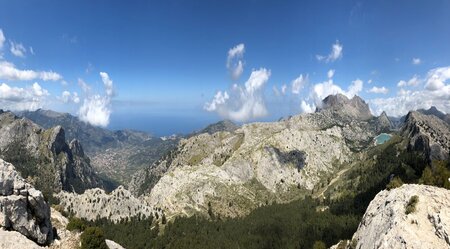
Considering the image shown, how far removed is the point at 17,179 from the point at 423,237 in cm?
8284

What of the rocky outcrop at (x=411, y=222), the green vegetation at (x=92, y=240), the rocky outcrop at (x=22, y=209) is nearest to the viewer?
the rocky outcrop at (x=22, y=209)

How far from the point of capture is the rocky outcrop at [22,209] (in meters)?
64.2

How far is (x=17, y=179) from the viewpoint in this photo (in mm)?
70250

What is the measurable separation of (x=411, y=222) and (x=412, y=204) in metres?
6.16

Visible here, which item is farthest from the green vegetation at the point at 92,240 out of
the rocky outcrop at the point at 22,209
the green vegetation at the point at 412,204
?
the green vegetation at the point at 412,204

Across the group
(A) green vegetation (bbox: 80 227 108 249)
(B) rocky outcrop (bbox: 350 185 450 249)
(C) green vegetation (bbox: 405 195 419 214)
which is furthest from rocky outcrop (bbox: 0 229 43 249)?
(C) green vegetation (bbox: 405 195 419 214)

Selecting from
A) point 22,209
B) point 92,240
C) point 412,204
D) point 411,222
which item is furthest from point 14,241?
point 412,204

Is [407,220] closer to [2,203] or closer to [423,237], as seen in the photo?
[423,237]

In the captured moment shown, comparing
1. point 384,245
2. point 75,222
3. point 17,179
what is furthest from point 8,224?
point 384,245

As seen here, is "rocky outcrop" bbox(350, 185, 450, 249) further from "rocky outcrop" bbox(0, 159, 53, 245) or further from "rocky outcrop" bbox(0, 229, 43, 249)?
"rocky outcrop" bbox(0, 159, 53, 245)

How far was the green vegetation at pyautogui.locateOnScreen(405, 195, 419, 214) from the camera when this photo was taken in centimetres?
8619

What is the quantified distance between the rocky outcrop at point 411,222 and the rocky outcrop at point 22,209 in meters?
72.2

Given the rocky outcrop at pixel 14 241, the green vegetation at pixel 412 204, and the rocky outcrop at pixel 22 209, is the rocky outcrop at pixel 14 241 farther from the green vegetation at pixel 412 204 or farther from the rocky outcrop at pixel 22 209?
the green vegetation at pixel 412 204

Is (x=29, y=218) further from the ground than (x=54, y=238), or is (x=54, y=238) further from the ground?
(x=29, y=218)
